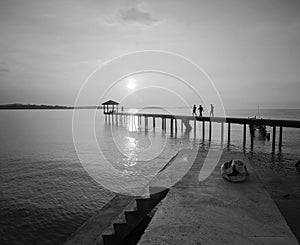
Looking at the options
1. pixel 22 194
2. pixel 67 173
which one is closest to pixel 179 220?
pixel 22 194

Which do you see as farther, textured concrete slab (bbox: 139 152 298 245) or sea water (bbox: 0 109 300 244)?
sea water (bbox: 0 109 300 244)

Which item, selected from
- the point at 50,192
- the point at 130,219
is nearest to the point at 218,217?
the point at 130,219

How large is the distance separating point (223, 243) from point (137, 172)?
31.3 ft

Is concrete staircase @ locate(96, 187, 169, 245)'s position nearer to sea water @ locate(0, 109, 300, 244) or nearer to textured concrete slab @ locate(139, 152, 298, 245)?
textured concrete slab @ locate(139, 152, 298, 245)

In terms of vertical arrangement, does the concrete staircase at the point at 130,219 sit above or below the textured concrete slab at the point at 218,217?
below

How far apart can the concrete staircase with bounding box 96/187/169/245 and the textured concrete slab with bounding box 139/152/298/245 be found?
0.62 meters

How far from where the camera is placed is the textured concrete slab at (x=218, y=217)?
3.74 m

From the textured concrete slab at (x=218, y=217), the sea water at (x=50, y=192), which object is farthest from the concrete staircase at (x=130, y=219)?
the sea water at (x=50, y=192)

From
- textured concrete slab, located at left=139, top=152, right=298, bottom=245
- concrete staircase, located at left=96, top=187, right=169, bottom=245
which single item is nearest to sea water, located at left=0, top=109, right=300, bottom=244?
concrete staircase, located at left=96, top=187, right=169, bottom=245

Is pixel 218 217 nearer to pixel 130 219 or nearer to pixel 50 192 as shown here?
pixel 130 219

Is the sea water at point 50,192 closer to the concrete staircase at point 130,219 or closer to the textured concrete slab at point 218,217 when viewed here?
the concrete staircase at point 130,219

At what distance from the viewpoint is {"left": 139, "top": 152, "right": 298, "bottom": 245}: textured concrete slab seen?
374 centimetres

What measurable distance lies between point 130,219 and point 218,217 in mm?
2454

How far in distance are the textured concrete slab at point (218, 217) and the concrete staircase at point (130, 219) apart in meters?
0.62
